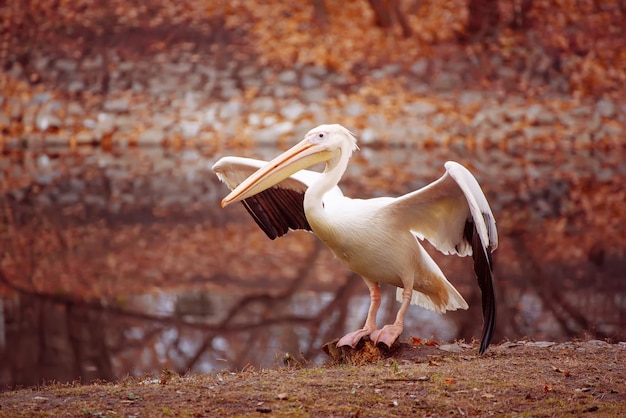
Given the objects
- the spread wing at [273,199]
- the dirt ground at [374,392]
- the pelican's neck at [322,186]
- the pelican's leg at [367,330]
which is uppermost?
the pelican's neck at [322,186]

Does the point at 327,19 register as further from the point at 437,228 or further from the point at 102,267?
the point at 437,228

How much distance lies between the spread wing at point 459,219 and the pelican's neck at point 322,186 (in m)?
0.36

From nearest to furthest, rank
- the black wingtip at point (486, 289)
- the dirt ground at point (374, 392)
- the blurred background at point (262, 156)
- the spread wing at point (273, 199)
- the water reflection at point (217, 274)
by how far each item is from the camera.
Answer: the dirt ground at point (374, 392) < the black wingtip at point (486, 289) < the spread wing at point (273, 199) < the water reflection at point (217, 274) < the blurred background at point (262, 156)

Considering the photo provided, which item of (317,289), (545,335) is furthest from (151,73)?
(545,335)

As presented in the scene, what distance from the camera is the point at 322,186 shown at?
5230 millimetres

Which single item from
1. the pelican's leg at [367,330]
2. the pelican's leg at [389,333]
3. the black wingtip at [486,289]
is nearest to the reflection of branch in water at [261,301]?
the pelican's leg at [367,330]

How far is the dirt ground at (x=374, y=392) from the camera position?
3932 millimetres

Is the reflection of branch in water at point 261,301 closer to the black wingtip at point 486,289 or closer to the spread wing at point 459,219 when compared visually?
the spread wing at point 459,219

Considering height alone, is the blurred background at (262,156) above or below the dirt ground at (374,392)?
below

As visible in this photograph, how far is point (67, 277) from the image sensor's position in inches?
346

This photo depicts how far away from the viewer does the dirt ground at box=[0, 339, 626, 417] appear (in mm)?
3932

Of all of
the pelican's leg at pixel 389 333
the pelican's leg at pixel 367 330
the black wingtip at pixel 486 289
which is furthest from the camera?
the pelican's leg at pixel 367 330

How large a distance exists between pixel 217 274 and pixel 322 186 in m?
3.82

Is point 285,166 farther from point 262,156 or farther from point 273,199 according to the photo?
point 262,156
